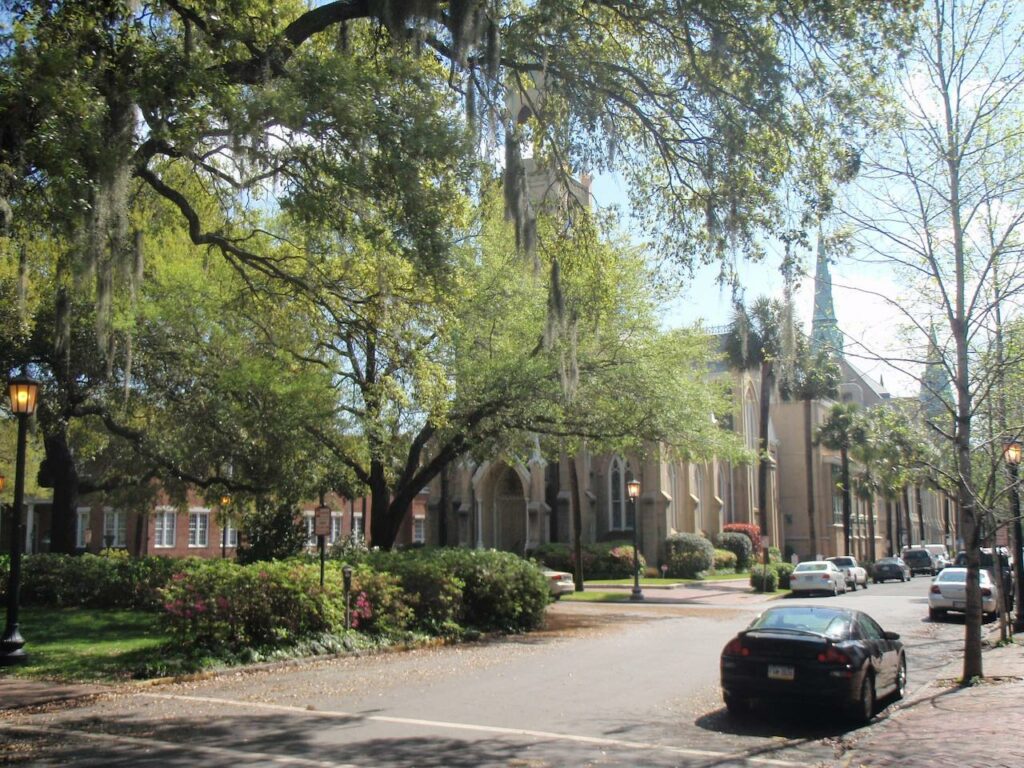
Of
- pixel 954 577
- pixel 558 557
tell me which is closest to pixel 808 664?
pixel 954 577

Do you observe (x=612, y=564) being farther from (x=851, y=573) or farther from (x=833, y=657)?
(x=833, y=657)

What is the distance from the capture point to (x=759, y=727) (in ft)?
34.6

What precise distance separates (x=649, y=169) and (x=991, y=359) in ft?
21.2

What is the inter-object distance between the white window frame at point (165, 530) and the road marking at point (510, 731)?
41.6 m

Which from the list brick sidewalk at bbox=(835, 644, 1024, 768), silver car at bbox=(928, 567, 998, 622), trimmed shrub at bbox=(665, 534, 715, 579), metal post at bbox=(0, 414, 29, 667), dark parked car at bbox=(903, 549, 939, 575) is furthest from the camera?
dark parked car at bbox=(903, 549, 939, 575)

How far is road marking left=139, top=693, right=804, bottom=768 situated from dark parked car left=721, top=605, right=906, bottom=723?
1.77 metres

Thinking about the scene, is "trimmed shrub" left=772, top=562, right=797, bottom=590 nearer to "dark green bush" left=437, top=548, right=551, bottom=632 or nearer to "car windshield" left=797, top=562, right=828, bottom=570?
"car windshield" left=797, top=562, right=828, bottom=570

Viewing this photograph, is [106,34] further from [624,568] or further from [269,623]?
[624,568]

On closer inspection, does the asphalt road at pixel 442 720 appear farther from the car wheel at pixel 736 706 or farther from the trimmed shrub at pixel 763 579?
the trimmed shrub at pixel 763 579

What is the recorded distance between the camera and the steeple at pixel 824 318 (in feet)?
41.1

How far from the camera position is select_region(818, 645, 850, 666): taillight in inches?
411

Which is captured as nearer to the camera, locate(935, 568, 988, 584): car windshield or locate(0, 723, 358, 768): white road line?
locate(0, 723, 358, 768): white road line

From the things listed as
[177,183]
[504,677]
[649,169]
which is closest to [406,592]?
[504,677]

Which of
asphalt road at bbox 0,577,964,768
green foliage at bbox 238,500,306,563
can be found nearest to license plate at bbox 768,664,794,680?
asphalt road at bbox 0,577,964,768
